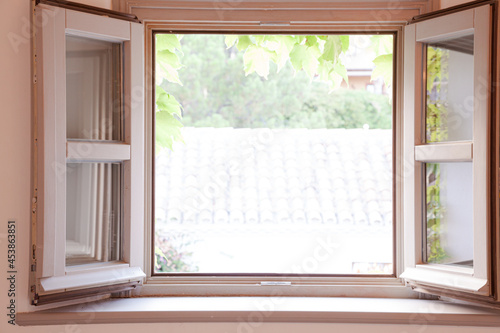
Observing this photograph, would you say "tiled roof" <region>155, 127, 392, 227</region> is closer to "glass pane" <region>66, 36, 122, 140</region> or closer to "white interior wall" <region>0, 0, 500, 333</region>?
"glass pane" <region>66, 36, 122, 140</region>

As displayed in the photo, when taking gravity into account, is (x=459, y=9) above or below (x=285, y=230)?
above

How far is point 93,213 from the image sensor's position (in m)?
1.60

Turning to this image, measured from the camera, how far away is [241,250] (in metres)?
4.66

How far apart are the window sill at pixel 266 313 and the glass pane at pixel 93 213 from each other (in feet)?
0.54

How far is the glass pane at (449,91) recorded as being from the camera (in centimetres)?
157

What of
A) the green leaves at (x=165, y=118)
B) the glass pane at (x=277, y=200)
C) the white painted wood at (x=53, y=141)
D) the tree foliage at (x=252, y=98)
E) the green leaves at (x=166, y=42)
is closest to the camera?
the white painted wood at (x=53, y=141)

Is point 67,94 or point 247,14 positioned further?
point 247,14

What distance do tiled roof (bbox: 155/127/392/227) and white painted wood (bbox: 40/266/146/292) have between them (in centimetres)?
260

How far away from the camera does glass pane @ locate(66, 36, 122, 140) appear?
156 cm

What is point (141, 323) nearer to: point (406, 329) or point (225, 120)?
point (406, 329)

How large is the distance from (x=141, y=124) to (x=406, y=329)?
105 cm

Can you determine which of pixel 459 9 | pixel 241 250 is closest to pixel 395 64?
pixel 459 9

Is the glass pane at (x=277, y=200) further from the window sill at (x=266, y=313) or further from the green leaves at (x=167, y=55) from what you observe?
the window sill at (x=266, y=313)

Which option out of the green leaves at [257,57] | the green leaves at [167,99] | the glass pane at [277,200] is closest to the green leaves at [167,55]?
the green leaves at [167,99]
